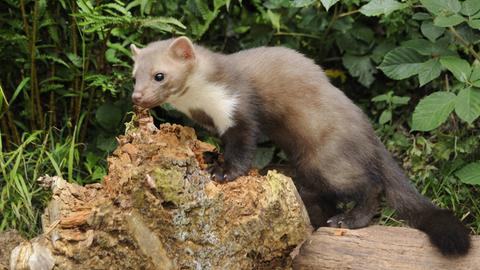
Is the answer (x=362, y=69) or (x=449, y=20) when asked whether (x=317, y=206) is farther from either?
(x=362, y=69)

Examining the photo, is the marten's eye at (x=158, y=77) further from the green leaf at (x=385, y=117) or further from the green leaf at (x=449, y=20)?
the green leaf at (x=385, y=117)

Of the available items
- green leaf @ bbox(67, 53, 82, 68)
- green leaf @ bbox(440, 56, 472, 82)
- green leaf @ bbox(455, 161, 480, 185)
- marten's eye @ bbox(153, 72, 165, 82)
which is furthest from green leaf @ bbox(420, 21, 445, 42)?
green leaf @ bbox(67, 53, 82, 68)

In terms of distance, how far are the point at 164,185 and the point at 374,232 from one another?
145 centimetres

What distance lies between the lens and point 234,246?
412cm

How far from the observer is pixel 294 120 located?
16.9 ft

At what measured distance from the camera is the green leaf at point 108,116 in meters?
6.40

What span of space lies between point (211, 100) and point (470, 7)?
193 cm

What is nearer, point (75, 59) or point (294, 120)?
point (294, 120)

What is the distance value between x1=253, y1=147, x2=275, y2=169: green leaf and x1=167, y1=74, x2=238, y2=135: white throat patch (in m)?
1.49

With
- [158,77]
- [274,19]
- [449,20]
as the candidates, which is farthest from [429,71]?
[158,77]

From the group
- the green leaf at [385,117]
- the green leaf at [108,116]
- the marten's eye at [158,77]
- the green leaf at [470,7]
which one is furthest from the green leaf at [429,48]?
the green leaf at [108,116]

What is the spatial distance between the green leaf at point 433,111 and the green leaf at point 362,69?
1.72 m

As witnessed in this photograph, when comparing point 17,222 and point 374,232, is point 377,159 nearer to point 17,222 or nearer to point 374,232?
point 374,232

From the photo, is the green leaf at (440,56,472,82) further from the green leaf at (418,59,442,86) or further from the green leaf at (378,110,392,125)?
the green leaf at (378,110,392,125)
